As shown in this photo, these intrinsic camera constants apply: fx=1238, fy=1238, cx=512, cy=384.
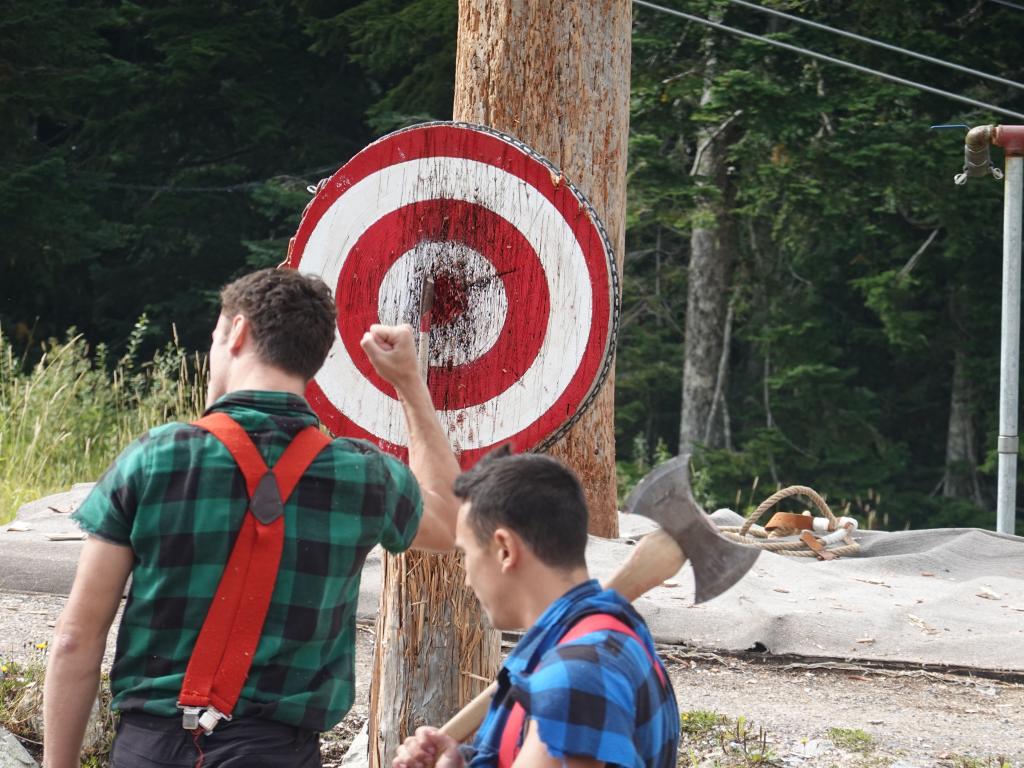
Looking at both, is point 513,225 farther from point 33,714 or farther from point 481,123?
point 33,714

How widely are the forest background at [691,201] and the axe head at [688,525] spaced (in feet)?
35.6

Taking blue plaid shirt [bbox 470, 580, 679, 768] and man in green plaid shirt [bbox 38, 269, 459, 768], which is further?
man in green plaid shirt [bbox 38, 269, 459, 768]

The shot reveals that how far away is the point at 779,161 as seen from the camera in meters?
13.6

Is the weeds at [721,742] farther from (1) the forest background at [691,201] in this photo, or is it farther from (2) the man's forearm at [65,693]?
(1) the forest background at [691,201]

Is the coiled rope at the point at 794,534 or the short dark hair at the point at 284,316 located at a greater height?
the short dark hair at the point at 284,316

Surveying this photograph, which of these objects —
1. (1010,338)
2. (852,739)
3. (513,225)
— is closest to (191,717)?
(513,225)

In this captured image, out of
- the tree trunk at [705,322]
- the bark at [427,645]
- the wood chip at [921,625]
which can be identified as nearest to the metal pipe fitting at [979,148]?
the wood chip at [921,625]

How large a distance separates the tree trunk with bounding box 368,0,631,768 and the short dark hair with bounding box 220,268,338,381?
1.13 metres

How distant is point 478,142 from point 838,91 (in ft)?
38.4

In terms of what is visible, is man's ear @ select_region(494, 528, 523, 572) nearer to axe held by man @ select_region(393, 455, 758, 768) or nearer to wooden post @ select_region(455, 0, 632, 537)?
axe held by man @ select_region(393, 455, 758, 768)

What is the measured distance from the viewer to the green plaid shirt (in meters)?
1.99

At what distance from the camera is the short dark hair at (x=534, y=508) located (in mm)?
1807

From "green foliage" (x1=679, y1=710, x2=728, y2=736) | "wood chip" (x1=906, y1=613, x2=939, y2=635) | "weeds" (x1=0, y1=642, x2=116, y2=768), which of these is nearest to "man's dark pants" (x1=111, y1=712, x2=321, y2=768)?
"weeds" (x1=0, y1=642, x2=116, y2=768)

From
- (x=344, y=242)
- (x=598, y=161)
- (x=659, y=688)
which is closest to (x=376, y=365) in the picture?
(x=344, y=242)
